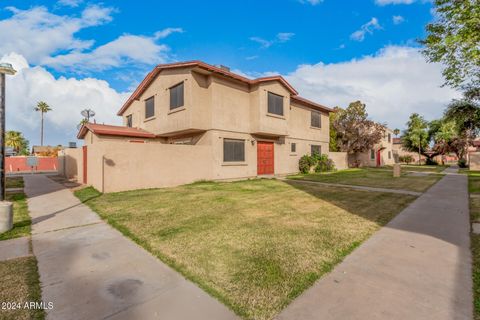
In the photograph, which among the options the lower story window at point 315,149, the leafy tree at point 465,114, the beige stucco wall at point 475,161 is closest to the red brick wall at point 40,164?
the lower story window at point 315,149

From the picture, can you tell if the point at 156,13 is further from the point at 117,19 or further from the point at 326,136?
the point at 326,136

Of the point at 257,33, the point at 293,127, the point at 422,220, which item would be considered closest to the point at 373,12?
the point at 257,33

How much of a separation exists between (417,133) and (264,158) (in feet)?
122

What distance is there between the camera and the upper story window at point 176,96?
1448 cm

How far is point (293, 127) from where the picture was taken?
64.6 feet

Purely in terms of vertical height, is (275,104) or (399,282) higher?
(275,104)

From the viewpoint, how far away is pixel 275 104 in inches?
663

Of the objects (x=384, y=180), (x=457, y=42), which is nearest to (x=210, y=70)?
(x=457, y=42)

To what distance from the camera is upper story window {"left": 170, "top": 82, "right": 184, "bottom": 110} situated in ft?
47.5

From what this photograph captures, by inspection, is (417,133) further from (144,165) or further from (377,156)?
(144,165)

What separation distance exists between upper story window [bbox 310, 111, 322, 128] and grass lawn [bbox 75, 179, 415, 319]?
45.0 ft

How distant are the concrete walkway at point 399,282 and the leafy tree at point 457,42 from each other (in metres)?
10.4

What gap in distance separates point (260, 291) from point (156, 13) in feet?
54.5

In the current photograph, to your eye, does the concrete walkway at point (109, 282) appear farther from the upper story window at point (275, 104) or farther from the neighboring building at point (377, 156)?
the neighboring building at point (377, 156)
